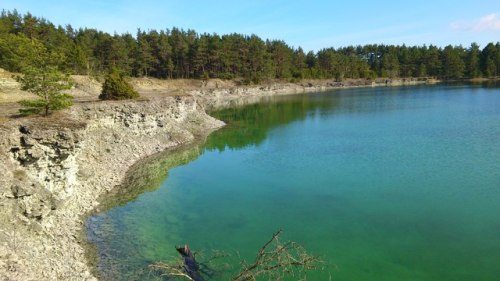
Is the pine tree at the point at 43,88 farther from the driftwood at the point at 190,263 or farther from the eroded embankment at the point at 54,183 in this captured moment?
the driftwood at the point at 190,263

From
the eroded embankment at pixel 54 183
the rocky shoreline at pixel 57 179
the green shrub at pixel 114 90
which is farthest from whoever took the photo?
the green shrub at pixel 114 90

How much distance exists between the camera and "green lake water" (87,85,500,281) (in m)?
19.8

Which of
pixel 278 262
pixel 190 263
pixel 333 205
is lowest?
pixel 333 205

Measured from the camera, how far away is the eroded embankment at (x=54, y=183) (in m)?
17.6

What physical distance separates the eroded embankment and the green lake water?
68.6 inches

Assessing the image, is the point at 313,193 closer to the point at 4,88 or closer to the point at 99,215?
the point at 99,215

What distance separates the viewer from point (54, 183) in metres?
24.8

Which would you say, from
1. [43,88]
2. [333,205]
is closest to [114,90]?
[43,88]

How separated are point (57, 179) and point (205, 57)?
113 meters

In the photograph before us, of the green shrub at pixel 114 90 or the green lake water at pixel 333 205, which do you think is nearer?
the green lake water at pixel 333 205

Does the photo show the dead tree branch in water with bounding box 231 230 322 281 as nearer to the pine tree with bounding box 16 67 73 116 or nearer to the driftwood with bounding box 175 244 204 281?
the driftwood with bounding box 175 244 204 281

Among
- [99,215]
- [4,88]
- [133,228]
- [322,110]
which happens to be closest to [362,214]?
[133,228]

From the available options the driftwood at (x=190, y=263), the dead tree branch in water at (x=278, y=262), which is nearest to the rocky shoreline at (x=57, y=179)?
the driftwood at (x=190, y=263)

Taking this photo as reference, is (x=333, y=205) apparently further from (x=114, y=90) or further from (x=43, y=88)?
(x=114, y=90)
